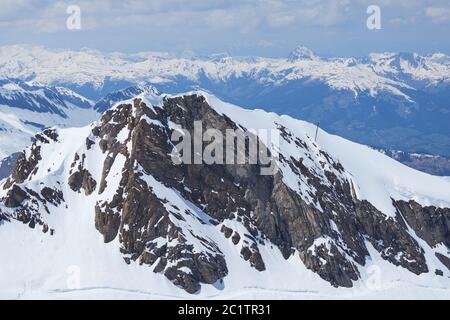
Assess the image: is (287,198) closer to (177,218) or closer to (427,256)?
(177,218)

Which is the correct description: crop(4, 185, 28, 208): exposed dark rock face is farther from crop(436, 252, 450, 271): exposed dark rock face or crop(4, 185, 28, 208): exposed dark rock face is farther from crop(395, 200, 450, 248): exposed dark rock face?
crop(436, 252, 450, 271): exposed dark rock face

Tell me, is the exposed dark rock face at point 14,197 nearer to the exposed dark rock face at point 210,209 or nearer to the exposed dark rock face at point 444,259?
the exposed dark rock face at point 210,209

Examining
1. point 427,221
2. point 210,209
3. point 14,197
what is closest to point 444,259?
point 427,221

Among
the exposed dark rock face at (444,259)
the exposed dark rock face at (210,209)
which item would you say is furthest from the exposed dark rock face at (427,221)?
the exposed dark rock face at (444,259)

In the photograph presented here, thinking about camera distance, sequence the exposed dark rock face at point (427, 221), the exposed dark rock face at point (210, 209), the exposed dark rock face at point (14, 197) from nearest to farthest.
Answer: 1. the exposed dark rock face at point (210, 209)
2. the exposed dark rock face at point (14, 197)
3. the exposed dark rock face at point (427, 221)

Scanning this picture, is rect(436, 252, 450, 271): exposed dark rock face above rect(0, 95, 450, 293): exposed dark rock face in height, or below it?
below

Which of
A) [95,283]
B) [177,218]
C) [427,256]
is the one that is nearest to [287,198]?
[177,218]

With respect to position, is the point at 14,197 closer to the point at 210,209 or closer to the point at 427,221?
the point at 210,209

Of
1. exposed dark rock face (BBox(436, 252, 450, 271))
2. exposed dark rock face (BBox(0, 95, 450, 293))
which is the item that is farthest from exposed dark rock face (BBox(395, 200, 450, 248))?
exposed dark rock face (BBox(436, 252, 450, 271))
